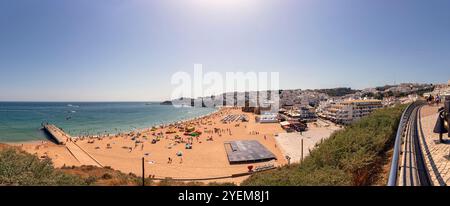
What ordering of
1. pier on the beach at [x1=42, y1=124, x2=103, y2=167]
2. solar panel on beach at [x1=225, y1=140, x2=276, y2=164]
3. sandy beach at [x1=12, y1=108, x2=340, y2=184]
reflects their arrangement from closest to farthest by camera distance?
sandy beach at [x1=12, y1=108, x2=340, y2=184] < solar panel on beach at [x1=225, y1=140, x2=276, y2=164] < pier on the beach at [x1=42, y1=124, x2=103, y2=167]

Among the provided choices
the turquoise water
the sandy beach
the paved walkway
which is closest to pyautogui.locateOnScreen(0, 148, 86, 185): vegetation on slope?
the sandy beach

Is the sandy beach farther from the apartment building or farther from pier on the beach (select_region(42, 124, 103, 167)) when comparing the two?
the apartment building

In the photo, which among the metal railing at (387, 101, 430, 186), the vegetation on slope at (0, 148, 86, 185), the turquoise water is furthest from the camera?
the turquoise water

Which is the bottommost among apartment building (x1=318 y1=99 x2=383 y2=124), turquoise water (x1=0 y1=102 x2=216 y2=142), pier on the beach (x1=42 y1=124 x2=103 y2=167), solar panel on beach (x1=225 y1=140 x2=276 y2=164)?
turquoise water (x1=0 y1=102 x2=216 y2=142)

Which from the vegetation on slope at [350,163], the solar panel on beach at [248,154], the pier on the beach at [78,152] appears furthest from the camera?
the pier on the beach at [78,152]

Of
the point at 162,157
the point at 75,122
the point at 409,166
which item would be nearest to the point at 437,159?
the point at 409,166

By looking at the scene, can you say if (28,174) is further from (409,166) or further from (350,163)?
(409,166)

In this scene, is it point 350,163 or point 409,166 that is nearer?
point 409,166

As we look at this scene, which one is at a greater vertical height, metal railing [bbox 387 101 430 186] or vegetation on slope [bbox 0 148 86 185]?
metal railing [bbox 387 101 430 186]

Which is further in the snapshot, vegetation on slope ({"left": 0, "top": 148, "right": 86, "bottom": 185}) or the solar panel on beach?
the solar panel on beach

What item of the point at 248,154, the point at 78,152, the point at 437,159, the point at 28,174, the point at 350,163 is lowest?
the point at 78,152

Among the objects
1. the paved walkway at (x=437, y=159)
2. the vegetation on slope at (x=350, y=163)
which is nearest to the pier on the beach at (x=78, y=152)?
the vegetation on slope at (x=350, y=163)

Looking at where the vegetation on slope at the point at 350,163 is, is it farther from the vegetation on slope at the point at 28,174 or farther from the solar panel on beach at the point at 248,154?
the solar panel on beach at the point at 248,154
